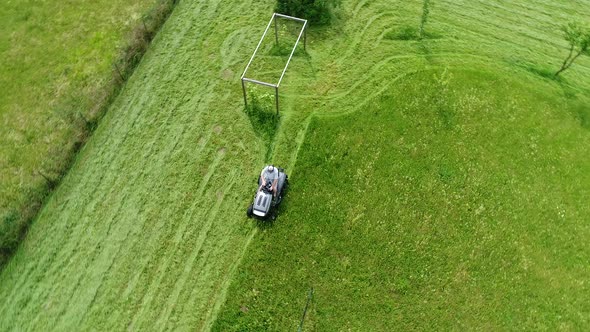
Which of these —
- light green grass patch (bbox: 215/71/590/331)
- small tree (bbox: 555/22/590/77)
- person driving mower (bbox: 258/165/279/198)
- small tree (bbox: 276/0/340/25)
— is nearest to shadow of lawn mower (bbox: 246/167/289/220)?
person driving mower (bbox: 258/165/279/198)

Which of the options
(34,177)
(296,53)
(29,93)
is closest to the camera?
(34,177)

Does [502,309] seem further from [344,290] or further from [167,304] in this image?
[167,304]

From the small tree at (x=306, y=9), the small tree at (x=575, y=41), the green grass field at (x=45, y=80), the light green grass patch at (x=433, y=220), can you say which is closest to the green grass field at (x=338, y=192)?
the light green grass patch at (x=433, y=220)

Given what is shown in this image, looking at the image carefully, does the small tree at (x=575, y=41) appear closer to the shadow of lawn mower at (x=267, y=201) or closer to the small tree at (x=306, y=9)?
the small tree at (x=306, y=9)

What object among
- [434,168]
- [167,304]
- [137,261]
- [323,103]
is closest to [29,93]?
[137,261]

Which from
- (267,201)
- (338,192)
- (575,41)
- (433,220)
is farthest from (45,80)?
(575,41)

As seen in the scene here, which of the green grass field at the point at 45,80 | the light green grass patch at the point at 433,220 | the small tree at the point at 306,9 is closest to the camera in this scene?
the light green grass patch at the point at 433,220
